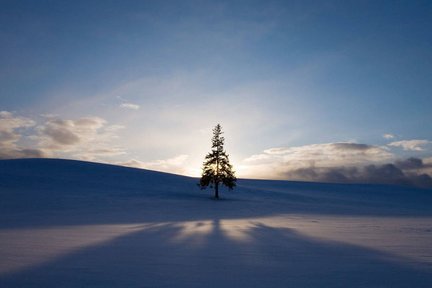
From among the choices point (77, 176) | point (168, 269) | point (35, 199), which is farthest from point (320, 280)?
point (77, 176)

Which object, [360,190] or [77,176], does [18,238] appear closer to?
[77,176]

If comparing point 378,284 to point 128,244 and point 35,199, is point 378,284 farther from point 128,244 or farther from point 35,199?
point 35,199

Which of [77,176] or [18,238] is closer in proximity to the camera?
[18,238]

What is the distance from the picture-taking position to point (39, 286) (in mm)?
6336

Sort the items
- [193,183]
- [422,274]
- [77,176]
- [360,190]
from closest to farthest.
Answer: [422,274], [77,176], [193,183], [360,190]

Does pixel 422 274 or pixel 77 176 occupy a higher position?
pixel 77 176

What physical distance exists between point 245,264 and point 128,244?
190 inches

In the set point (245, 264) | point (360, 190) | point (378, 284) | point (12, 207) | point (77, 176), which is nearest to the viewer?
point (378, 284)

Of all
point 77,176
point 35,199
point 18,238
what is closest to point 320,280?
point 18,238

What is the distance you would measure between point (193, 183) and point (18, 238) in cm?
5247

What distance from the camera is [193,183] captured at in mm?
65062

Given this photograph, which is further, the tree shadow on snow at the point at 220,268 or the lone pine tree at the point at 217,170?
the lone pine tree at the point at 217,170

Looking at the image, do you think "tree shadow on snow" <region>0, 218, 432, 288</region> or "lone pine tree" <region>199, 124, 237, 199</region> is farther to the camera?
"lone pine tree" <region>199, 124, 237, 199</region>

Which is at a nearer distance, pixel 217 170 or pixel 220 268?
pixel 220 268
